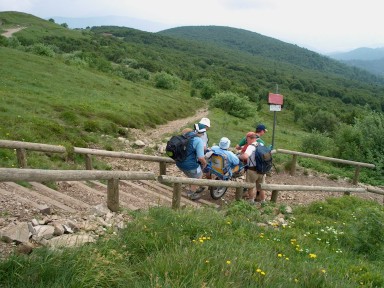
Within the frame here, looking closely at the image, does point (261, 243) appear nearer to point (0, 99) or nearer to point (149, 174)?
point (149, 174)

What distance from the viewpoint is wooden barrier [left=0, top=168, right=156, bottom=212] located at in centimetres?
427

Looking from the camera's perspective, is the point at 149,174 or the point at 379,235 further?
the point at 149,174

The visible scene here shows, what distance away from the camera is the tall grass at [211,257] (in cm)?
347

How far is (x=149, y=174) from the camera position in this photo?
22.1 feet

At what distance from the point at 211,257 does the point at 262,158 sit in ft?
16.0

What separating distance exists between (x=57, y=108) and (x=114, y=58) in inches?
2411

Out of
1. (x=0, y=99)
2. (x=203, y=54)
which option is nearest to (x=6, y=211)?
(x=0, y=99)

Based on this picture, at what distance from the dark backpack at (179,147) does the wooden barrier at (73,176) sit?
1.51m

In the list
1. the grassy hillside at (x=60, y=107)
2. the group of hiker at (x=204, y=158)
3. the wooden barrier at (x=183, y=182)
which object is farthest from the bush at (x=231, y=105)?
the wooden barrier at (x=183, y=182)

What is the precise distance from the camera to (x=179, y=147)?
323 inches

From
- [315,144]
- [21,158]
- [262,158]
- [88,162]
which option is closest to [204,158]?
[262,158]

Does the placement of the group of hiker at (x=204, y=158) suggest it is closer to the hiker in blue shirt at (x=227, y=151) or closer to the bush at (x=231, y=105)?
the hiker in blue shirt at (x=227, y=151)

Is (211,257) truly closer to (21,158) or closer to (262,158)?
(262,158)

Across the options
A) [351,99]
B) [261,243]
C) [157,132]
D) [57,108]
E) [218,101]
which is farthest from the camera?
[351,99]
